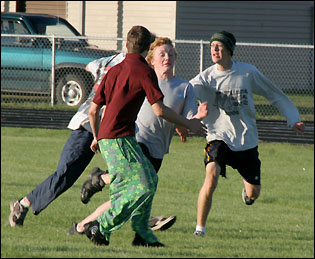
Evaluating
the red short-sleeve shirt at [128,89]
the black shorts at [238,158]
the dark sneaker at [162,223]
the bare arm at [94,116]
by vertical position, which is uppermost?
the red short-sleeve shirt at [128,89]

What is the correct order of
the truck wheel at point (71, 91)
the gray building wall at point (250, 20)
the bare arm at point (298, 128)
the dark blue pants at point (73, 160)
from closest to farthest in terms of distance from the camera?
1. the bare arm at point (298, 128)
2. the dark blue pants at point (73, 160)
3. the truck wheel at point (71, 91)
4. the gray building wall at point (250, 20)

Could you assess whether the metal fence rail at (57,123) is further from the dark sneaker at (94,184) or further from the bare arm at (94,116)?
the bare arm at (94,116)

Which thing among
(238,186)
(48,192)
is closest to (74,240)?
(238,186)

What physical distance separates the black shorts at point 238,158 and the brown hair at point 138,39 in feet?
11.2

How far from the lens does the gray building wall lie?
3391cm

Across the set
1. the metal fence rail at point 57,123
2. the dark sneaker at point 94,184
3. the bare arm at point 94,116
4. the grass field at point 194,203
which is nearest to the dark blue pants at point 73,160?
the dark sneaker at point 94,184

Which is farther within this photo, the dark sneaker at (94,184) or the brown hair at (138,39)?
the dark sneaker at (94,184)

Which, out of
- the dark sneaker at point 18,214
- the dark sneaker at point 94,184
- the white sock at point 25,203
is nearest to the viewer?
the dark sneaker at point 94,184

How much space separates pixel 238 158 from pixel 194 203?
1592 centimetres

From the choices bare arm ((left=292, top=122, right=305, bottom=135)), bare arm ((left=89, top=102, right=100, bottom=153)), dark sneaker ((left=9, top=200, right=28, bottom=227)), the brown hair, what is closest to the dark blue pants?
dark sneaker ((left=9, top=200, right=28, bottom=227))

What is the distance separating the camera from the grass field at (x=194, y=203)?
72.1 feet

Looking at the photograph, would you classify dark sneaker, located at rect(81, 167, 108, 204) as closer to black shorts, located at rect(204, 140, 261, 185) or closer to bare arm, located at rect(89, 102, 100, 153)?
black shorts, located at rect(204, 140, 261, 185)

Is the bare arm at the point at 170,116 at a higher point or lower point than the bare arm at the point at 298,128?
higher

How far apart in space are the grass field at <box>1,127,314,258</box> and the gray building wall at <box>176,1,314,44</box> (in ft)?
31.8
